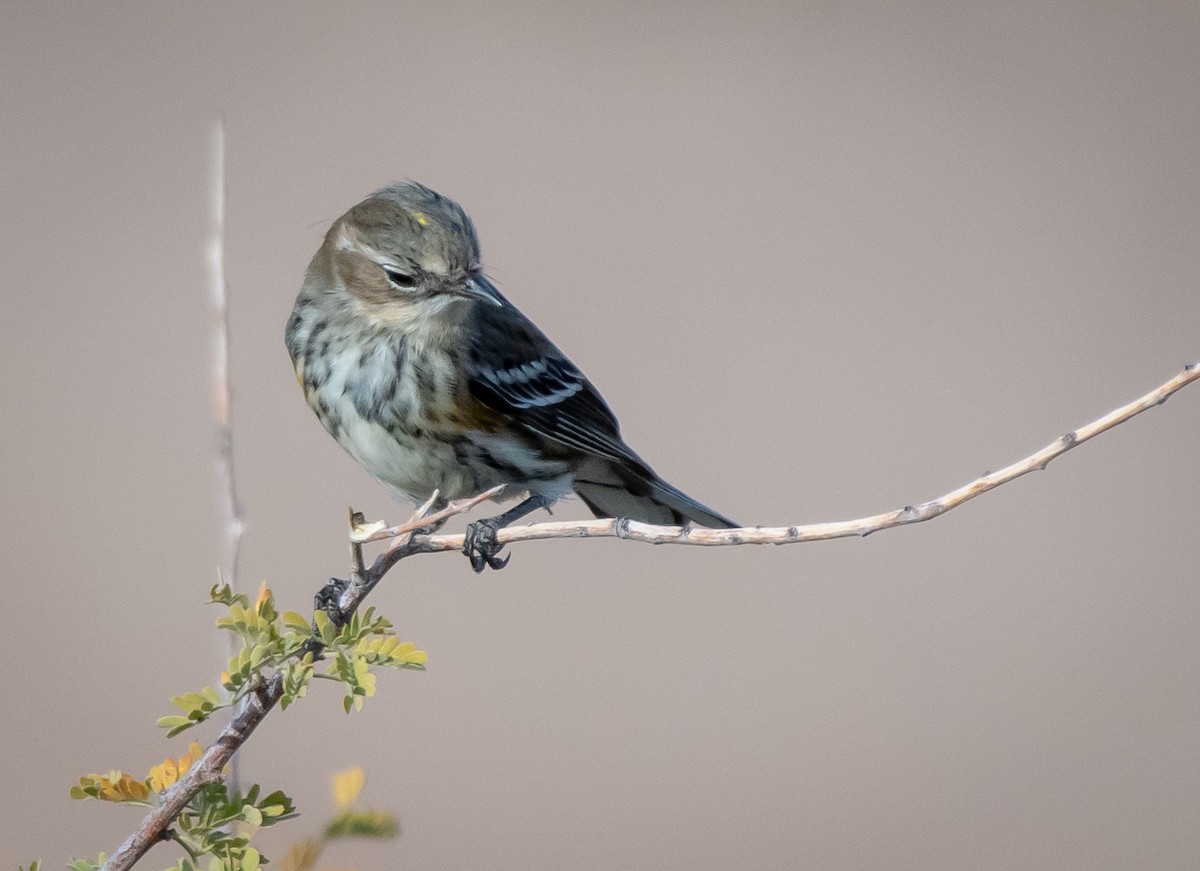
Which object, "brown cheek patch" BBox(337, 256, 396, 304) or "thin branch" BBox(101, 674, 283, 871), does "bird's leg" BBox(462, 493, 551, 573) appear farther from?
"thin branch" BBox(101, 674, 283, 871)

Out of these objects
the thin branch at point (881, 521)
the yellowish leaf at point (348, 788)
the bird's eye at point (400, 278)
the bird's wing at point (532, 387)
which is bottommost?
the yellowish leaf at point (348, 788)

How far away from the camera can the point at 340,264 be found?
9.43 feet

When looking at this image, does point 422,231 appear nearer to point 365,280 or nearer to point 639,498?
point 365,280

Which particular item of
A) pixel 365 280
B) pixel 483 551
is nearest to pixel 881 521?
pixel 483 551

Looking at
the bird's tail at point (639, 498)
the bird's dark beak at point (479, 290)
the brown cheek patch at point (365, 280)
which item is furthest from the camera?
the bird's tail at point (639, 498)

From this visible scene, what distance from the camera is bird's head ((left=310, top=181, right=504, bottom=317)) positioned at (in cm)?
269

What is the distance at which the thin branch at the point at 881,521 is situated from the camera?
0.97 metres

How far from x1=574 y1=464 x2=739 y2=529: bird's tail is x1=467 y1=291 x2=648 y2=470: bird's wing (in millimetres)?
59

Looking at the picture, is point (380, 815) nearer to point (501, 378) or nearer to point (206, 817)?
point (206, 817)

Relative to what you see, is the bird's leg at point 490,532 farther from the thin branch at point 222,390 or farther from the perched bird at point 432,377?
the thin branch at point 222,390

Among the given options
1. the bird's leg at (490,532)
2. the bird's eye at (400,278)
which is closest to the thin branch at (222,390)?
the bird's leg at (490,532)

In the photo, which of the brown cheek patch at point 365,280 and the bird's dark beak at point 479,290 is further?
the brown cheek patch at point 365,280

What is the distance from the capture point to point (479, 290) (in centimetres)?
269

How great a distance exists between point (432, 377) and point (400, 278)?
0.24m
